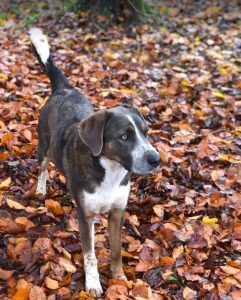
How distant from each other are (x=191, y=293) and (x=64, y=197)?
182 centimetres

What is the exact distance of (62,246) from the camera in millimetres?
4359

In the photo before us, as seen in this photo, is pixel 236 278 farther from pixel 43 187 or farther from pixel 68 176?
pixel 43 187

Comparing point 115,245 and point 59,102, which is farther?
point 59,102

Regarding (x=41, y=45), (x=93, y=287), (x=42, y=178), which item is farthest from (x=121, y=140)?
(x=41, y=45)

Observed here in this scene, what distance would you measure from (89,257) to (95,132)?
3.76 ft

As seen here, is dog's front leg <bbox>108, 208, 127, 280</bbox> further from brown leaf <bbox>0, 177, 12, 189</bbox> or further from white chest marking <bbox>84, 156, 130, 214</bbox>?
brown leaf <bbox>0, 177, 12, 189</bbox>

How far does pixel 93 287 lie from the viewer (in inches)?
154

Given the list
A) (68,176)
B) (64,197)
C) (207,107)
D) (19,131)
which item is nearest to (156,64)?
(207,107)

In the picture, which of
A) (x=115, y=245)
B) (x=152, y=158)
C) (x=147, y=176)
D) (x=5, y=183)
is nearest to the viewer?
(x=152, y=158)

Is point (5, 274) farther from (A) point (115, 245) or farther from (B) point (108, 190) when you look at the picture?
(B) point (108, 190)

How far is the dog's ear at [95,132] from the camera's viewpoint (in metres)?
3.52

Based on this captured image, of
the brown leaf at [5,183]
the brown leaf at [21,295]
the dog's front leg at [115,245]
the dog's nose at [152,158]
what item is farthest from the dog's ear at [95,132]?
the brown leaf at [5,183]

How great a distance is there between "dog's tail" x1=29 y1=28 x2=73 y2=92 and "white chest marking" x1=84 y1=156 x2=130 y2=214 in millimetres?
1611

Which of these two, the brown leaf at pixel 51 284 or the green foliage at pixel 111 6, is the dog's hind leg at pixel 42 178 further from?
the green foliage at pixel 111 6
